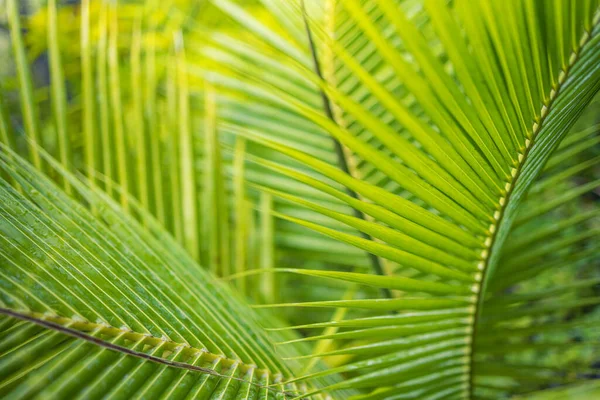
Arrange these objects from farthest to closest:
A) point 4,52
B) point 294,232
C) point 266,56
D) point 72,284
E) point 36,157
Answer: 1. point 4,52
2. point 294,232
3. point 266,56
4. point 36,157
5. point 72,284

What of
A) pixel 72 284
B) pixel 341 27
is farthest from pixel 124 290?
pixel 341 27

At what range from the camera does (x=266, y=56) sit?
1.02 m

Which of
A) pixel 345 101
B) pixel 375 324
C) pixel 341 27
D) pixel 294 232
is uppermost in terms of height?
pixel 341 27

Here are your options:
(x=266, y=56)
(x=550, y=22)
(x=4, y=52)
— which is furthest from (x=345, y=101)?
(x=4, y=52)

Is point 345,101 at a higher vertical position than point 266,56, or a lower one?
lower

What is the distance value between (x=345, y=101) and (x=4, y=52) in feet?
5.43

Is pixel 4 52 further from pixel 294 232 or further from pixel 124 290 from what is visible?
pixel 124 290

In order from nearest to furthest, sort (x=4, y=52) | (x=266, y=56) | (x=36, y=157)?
(x=36, y=157) → (x=266, y=56) → (x=4, y=52)

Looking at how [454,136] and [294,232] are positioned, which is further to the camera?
[294,232]

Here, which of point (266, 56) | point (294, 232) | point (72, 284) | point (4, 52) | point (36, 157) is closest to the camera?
point (72, 284)

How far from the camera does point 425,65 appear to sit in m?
0.50

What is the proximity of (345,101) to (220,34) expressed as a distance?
0.68 metres

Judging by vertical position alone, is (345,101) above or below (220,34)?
below

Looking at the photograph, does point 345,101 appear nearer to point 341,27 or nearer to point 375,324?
point 375,324
